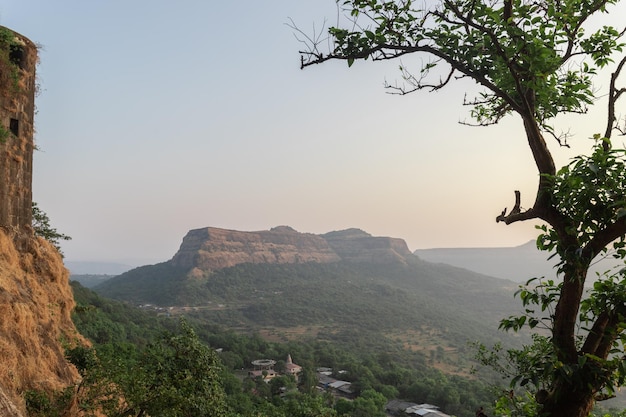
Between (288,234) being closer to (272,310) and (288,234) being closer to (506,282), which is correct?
(272,310)

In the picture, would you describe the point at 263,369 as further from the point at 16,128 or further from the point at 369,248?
the point at 369,248

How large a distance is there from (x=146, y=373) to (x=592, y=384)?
9275 mm

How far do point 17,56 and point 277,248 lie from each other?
442 feet

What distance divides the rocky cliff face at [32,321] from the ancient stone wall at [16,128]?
3.34ft

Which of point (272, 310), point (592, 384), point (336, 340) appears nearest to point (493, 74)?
point (592, 384)

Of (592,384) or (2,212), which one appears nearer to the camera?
(592,384)

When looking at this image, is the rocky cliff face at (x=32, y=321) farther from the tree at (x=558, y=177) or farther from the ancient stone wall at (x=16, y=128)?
the tree at (x=558, y=177)

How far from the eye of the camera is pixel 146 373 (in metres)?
9.79

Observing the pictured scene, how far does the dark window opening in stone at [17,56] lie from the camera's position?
48.7 feet

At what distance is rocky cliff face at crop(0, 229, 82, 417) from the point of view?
33.0ft

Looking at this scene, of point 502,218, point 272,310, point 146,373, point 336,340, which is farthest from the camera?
point 272,310

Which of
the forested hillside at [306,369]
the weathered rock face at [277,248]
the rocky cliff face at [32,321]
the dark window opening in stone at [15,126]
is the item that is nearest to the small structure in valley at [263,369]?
Result: the forested hillside at [306,369]

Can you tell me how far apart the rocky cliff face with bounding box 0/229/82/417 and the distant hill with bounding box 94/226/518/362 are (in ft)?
211

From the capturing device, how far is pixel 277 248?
148m
